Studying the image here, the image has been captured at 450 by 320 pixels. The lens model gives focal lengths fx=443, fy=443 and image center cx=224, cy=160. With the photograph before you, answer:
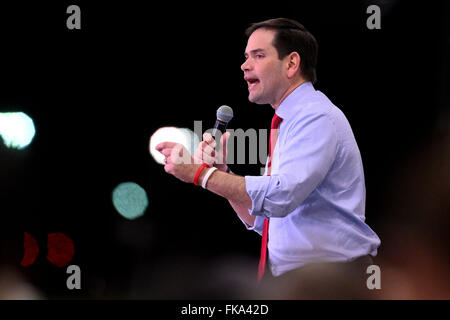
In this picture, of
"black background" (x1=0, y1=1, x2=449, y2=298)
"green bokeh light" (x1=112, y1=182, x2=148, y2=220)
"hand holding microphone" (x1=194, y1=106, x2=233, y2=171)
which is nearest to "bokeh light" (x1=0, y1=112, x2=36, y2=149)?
"black background" (x1=0, y1=1, x2=449, y2=298)

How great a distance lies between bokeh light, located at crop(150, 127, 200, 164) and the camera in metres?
2.86

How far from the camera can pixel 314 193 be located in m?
1.43

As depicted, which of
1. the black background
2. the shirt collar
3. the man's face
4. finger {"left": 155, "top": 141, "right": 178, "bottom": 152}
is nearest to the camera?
finger {"left": 155, "top": 141, "right": 178, "bottom": 152}

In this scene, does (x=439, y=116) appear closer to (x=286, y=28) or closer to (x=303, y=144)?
(x=286, y=28)

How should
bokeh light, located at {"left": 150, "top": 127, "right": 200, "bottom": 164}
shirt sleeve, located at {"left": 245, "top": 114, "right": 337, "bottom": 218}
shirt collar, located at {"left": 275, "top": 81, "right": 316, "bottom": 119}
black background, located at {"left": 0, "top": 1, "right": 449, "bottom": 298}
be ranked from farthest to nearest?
1. bokeh light, located at {"left": 150, "top": 127, "right": 200, "bottom": 164}
2. black background, located at {"left": 0, "top": 1, "right": 449, "bottom": 298}
3. shirt collar, located at {"left": 275, "top": 81, "right": 316, "bottom": 119}
4. shirt sleeve, located at {"left": 245, "top": 114, "right": 337, "bottom": 218}

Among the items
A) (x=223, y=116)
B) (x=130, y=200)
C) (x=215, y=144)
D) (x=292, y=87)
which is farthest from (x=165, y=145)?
(x=130, y=200)

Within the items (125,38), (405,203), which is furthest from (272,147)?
(125,38)

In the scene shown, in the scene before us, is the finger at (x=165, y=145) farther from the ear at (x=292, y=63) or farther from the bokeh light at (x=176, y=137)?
the bokeh light at (x=176, y=137)

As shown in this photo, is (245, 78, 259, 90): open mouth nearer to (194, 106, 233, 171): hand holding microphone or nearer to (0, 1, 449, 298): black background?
(194, 106, 233, 171): hand holding microphone

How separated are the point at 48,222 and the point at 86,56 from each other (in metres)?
1.13

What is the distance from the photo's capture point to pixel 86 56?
2.85 metres

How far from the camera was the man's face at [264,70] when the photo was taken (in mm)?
1661

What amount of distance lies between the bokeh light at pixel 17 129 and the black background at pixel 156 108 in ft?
0.19

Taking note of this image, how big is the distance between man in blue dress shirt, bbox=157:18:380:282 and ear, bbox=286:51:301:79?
2.8 inches
